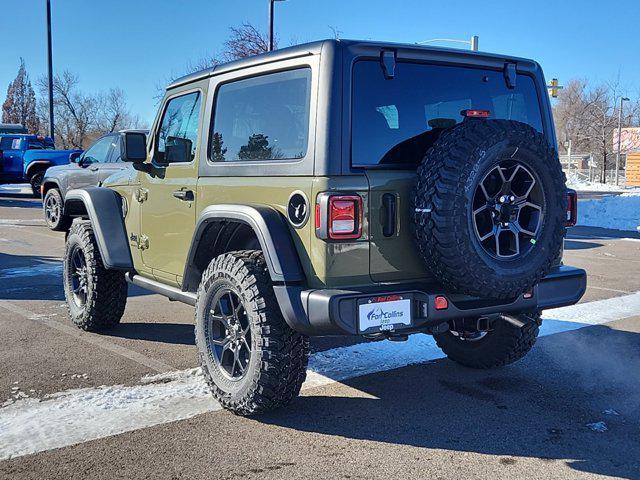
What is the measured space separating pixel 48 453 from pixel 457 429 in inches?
83.8

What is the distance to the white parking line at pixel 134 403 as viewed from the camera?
3.52 metres

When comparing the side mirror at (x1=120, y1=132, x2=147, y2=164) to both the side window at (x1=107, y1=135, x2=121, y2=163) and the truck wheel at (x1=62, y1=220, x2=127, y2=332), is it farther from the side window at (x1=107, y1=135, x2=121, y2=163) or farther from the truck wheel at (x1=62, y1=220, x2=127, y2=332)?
the side window at (x1=107, y1=135, x2=121, y2=163)

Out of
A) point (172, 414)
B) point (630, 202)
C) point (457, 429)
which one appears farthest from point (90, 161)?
point (630, 202)

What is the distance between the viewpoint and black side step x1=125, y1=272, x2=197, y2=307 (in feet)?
14.4

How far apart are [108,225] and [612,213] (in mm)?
15595

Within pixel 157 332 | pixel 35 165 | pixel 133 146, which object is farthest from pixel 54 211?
pixel 133 146

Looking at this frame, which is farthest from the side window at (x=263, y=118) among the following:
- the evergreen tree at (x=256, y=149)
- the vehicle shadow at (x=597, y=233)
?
the vehicle shadow at (x=597, y=233)

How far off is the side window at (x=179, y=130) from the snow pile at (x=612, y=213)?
13.8m

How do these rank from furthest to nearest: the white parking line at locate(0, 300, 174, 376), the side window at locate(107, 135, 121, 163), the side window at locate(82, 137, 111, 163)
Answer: the side window at locate(82, 137, 111, 163)
the side window at locate(107, 135, 121, 163)
the white parking line at locate(0, 300, 174, 376)

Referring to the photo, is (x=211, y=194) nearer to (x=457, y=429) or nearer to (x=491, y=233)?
(x=491, y=233)

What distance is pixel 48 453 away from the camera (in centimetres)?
330

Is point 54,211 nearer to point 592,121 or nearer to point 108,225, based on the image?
A: point 108,225

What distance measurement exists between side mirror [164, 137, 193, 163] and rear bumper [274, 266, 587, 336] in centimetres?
149

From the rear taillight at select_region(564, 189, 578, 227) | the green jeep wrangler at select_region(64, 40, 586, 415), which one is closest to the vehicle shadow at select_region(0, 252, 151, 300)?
the green jeep wrangler at select_region(64, 40, 586, 415)
